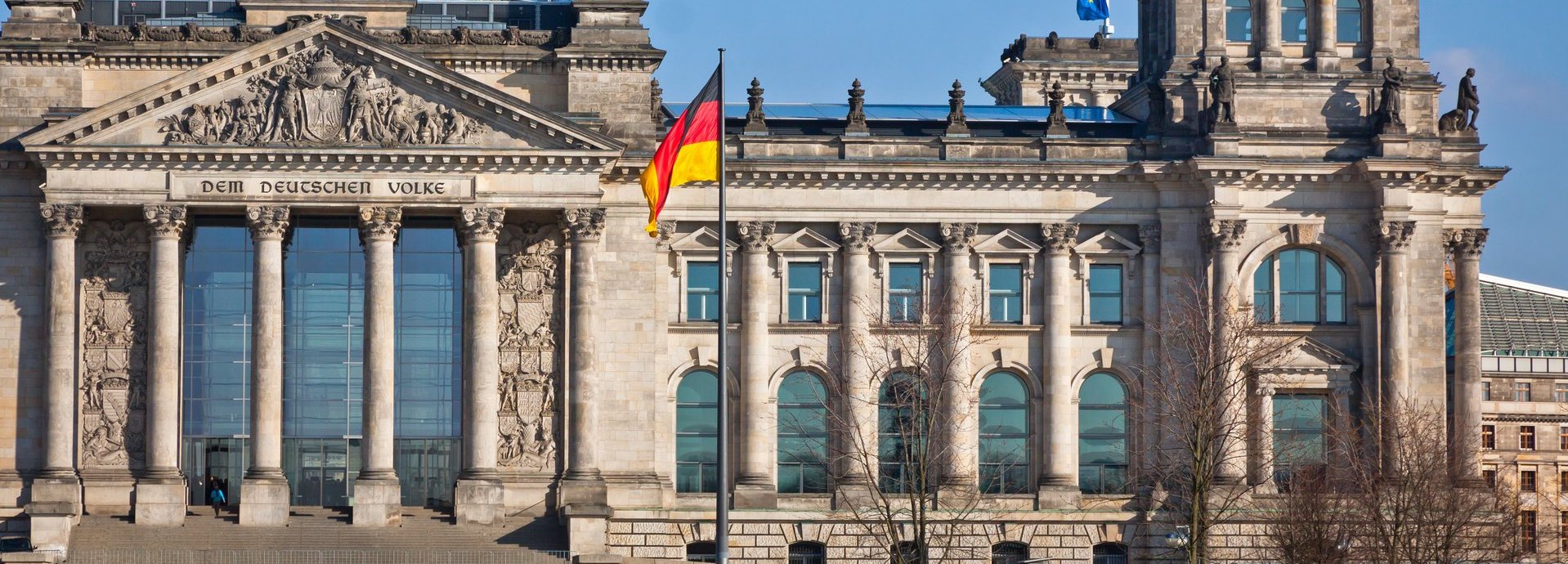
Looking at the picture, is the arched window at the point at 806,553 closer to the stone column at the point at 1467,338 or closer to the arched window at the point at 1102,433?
the arched window at the point at 1102,433

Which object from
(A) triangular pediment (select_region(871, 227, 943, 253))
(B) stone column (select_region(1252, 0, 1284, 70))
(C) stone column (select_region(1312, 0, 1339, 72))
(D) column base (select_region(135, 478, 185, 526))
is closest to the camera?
(D) column base (select_region(135, 478, 185, 526))

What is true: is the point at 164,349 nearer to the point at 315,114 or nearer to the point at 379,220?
the point at 379,220

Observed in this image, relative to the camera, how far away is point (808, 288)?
80.4 m

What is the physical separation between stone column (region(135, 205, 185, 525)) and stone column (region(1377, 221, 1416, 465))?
36.9 m

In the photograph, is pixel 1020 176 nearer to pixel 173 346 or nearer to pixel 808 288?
pixel 808 288

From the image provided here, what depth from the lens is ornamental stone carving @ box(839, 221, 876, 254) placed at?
261 ft

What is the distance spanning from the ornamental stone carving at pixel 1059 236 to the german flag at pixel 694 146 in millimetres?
22687

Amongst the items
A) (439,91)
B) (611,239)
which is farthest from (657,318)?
(439,91)

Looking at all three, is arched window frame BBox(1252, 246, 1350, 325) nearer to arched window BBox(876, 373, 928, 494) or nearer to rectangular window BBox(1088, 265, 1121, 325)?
rectangular window BBox(1088, 265, 1121, 325)

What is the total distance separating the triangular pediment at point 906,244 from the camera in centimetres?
8000

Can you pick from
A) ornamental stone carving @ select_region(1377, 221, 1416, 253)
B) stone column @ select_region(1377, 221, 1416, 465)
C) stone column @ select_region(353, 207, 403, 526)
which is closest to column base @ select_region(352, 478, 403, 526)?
stone column @ select_region(353, 207, 403, 526)

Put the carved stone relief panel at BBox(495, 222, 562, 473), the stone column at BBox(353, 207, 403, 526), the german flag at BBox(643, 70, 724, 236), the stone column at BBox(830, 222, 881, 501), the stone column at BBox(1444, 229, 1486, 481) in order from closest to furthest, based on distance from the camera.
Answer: the german flag at BBox(643, 70, 724, 236)
the stone column at BBox(353, 207, 403, 526)
the carved stone relief panel at BBox(495, 222, 562, 473)
the stone column at BBox(830, 222, 881, 501)
the stone column at BBox(1444, 229, 1486, 481)

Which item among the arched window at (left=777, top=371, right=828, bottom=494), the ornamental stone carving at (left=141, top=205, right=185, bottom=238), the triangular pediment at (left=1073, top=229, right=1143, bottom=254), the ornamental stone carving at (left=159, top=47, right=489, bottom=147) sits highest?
the ornamental stone carving at (left=159, top=47, right=489, bottom=147)

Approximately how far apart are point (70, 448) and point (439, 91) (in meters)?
15.2
